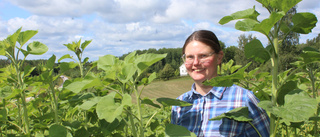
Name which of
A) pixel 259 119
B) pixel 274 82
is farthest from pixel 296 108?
pixel 259 119

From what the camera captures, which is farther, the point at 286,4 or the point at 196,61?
the point at 196,61

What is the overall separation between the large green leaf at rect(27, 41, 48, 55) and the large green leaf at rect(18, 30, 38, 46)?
5 centimetres

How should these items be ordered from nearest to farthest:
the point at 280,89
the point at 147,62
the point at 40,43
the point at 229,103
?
the point at 147,62 → the point at 280,89 → the point at 40,43 → the point at 229,103

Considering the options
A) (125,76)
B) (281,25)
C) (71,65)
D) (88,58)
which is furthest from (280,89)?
(88,58)

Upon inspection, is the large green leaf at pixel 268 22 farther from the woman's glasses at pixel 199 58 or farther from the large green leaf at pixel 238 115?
the woman's glasses at pixel 199 58

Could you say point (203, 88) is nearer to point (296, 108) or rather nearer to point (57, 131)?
point (296, 108)

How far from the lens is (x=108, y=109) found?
123 centimetres

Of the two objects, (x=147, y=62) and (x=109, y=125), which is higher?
(x=147, y=62)

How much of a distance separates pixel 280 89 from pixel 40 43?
171 cm

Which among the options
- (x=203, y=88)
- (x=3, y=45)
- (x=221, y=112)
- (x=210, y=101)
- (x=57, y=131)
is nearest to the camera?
(x=57, y=131)

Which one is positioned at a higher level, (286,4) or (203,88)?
(286,4)

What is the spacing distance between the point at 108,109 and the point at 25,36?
111 centimetres

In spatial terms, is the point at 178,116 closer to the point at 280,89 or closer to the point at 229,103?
the point at 229,103

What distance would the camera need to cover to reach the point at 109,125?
176cm
